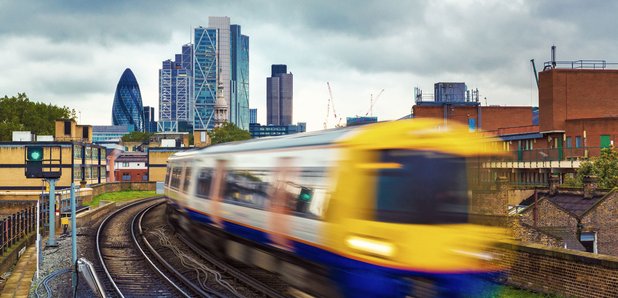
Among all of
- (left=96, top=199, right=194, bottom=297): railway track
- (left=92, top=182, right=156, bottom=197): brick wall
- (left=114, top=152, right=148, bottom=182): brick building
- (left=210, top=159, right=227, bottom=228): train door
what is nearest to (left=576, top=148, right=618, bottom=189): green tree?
(left=96, top=199, right=194, bottom=297): railway track

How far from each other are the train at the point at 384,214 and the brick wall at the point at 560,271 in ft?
11.4

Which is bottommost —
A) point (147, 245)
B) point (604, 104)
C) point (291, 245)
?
point (147, 245)

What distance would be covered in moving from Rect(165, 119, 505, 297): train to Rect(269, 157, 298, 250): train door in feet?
0.07

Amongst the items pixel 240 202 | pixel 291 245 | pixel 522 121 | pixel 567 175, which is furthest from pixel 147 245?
pixel 522 121

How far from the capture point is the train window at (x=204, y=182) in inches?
715

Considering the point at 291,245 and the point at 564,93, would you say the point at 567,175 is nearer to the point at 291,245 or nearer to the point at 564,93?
the point at 564,93

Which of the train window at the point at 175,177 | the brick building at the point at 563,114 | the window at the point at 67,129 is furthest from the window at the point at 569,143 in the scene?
the window at the point at 67,129

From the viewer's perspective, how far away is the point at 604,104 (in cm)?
5766

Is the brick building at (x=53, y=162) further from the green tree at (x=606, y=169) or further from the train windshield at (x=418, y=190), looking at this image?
the train windshield at (x=418, y=190)

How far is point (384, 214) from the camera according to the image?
9.60 m

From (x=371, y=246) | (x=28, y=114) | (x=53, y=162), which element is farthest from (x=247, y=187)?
(x=28, y=114)

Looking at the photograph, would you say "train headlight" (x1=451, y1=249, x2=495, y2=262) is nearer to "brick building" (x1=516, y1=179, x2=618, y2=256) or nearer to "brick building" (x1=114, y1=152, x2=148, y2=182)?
"brick building" (x1=516, y1=179, x2=618, y2=256)

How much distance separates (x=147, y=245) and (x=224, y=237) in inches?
241

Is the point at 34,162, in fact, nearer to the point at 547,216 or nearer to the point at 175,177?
the point at 175,177
